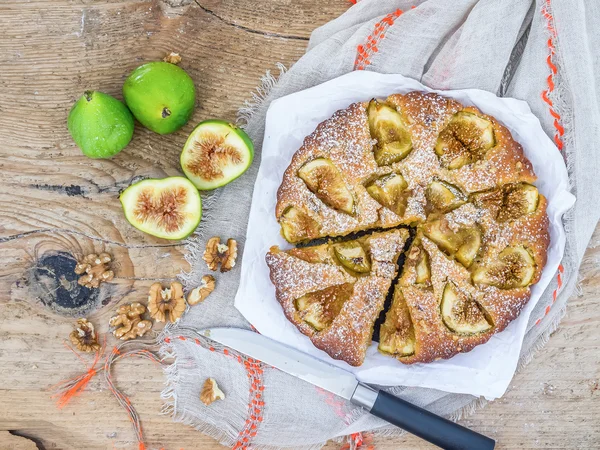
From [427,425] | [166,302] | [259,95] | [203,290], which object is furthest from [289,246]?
[427,425]

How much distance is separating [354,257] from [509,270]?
81 centimetres

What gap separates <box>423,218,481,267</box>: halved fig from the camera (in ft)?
10.0

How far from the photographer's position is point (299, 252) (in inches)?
126

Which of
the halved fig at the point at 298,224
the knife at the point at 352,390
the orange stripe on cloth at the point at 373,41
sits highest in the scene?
the orange stripe on cloth at the point at 373,41

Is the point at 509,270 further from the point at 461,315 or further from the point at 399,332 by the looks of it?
the point at 399,332

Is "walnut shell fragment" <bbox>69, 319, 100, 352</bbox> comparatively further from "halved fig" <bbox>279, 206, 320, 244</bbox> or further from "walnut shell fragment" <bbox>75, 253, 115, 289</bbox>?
"halved fig" <bbox>279, 206, 320, 244</bbox>

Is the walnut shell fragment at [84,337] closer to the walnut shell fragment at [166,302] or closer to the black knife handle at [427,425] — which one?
the walnut shell fragment at [166,302]

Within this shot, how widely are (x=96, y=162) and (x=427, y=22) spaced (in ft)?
6.85

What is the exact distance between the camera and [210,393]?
3.40m

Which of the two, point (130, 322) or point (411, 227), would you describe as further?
point (130, 322)

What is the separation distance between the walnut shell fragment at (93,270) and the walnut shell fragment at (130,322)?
217mm

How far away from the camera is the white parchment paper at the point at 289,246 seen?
3.15m

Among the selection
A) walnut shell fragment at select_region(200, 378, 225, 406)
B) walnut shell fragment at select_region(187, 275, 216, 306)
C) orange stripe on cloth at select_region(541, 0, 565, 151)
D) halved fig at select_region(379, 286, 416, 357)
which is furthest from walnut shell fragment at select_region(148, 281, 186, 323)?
orange stripe on cloth at select_region(541, 0, 565, 151)

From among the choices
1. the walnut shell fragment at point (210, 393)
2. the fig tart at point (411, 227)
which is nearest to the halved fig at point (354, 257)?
the fig tart at point (411, 227)
